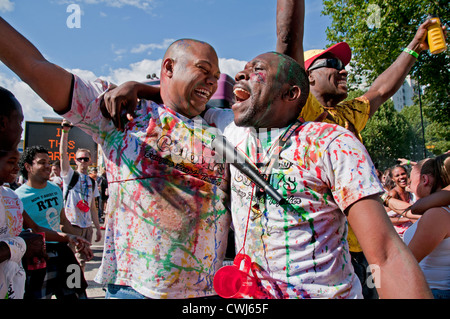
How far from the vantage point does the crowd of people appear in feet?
4.61

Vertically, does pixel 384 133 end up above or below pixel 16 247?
above

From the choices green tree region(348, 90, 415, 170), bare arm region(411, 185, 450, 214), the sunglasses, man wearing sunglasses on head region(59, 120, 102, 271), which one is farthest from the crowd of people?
green tree region(348, 90, 415, 170)

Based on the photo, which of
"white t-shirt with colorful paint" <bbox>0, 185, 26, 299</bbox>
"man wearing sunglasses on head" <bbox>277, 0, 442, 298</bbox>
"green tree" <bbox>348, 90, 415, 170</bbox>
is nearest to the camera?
"white t-shirt with colorful paint" <bbox>0, 185, 26, 299</bbox>

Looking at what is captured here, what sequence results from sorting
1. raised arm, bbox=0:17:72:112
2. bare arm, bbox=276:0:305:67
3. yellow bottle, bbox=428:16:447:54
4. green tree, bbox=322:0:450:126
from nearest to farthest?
raised arm, bbox=0:17:72:112 < bare arm, bbox=276:0:305:67 < yellow bottle, bbox=428:16:447:54 < green tree, bbox=322:0:450:126

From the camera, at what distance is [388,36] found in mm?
13820

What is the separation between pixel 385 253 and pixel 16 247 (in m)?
2.26

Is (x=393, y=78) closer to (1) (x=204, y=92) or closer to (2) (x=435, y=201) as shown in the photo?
(2) (x=435, y=201)

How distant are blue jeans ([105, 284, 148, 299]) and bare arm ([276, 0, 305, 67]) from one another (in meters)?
1.51

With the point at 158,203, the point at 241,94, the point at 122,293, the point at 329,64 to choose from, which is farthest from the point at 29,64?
the point at 329,64

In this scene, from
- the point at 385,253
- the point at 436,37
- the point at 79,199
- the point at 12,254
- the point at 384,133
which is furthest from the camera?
the point at 384,133

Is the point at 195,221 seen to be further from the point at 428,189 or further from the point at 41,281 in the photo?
the point at 41,281

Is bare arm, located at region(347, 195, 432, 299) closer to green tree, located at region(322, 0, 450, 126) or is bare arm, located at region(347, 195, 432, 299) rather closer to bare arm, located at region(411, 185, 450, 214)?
bare arm, located at region(411, 185, 450, 214)

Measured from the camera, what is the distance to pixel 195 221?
1.84 m
